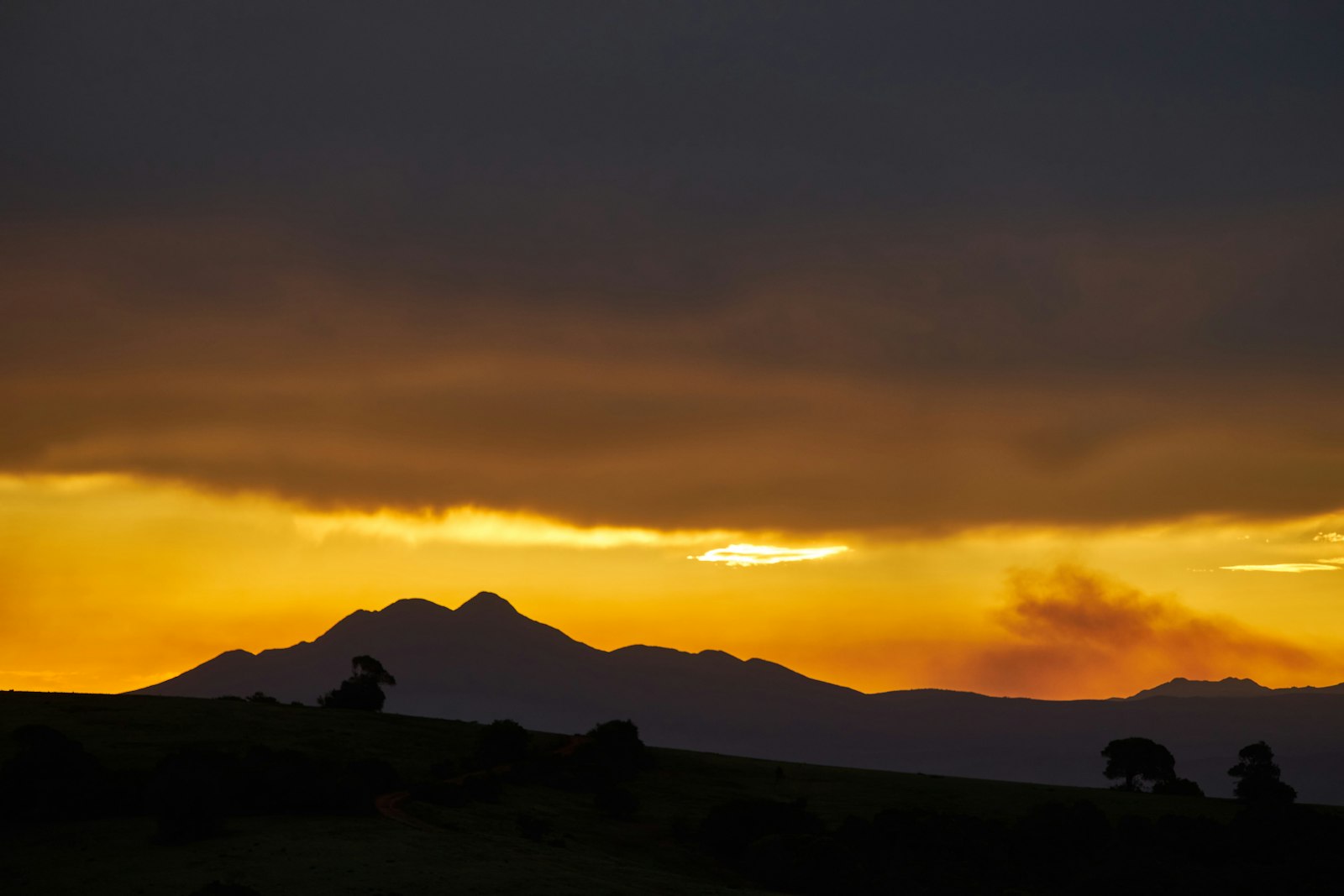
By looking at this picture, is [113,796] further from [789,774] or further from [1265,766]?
[1265,766]

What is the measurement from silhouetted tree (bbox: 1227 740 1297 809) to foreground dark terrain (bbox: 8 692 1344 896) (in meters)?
11.5

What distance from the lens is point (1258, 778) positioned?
13325cm

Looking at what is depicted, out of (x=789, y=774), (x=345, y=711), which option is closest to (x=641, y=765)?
(x=789, y=774)

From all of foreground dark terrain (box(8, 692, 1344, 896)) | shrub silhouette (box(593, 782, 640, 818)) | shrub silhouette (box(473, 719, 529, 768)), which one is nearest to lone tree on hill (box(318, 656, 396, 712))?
foreground dark terrain (box(8, 692, 1344, 896))

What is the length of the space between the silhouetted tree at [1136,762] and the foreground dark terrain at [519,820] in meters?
18.8

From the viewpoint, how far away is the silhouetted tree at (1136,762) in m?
141

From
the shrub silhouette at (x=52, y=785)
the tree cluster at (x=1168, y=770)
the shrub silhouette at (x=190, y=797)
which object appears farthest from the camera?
the tree cluster at (x=1168, y=770)

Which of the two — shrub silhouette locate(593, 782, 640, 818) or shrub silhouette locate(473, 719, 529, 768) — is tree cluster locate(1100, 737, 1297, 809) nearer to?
shrub silhouette locate(473, 719, 529, 768)

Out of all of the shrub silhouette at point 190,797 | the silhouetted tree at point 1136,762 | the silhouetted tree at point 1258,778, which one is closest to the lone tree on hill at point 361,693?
the shrub silhouette at point 190,797

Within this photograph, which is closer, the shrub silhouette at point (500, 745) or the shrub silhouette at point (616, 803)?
the shrub silhouette at point (616, 803)

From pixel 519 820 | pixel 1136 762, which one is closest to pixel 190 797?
pixel 519 820

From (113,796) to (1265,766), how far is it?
12420 cm

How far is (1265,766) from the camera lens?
136375 mm

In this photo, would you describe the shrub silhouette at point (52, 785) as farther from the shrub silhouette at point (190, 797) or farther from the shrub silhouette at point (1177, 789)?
the shrub silhouette at point (1177, 789)
